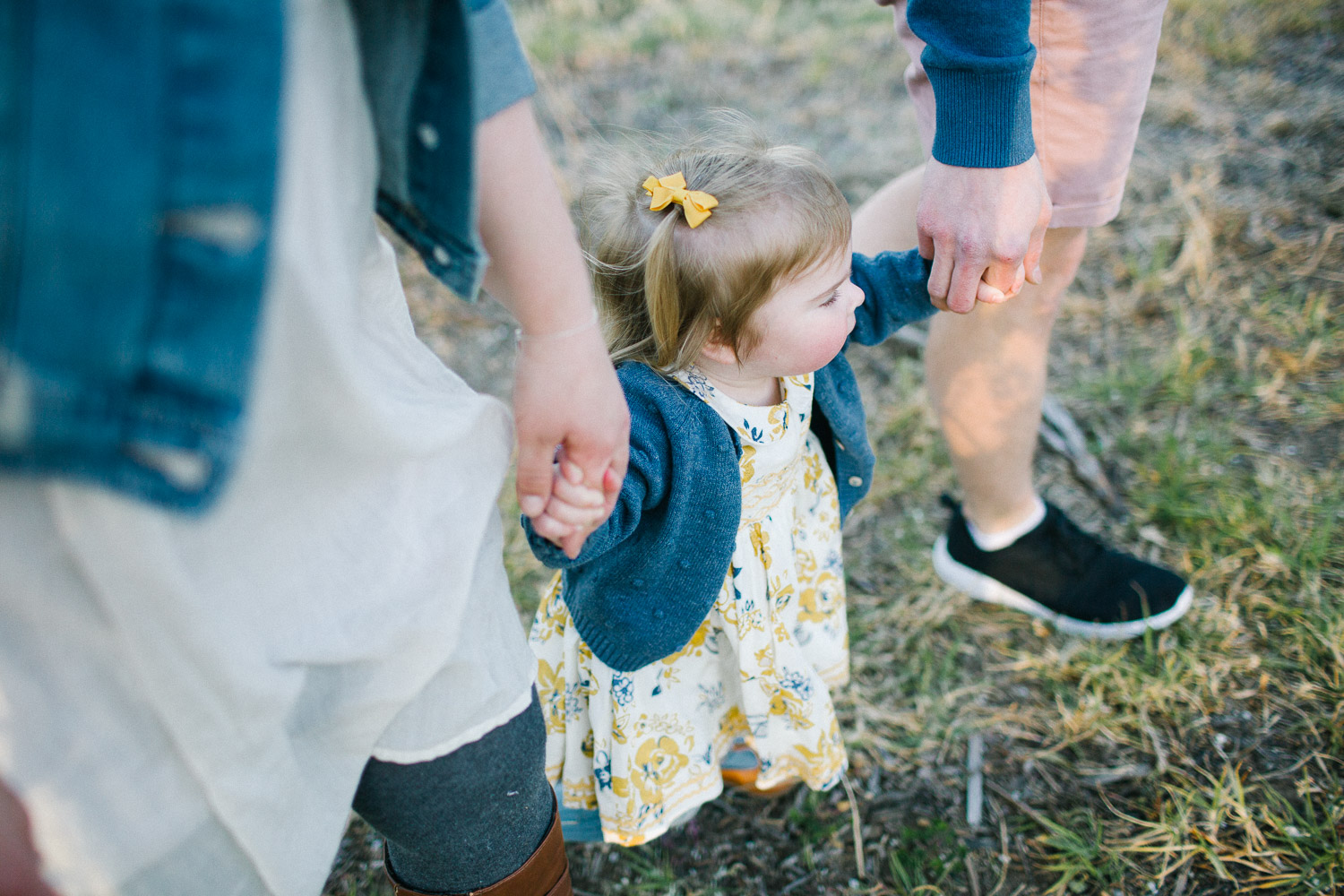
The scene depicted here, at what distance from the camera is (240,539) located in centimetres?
68

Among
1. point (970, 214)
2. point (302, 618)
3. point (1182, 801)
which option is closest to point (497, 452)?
point (302, 618)

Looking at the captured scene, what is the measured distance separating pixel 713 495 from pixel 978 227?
520 mm

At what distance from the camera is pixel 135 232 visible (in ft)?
1.77

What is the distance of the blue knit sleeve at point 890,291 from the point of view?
4.42 ft

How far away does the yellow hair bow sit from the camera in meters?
1.15

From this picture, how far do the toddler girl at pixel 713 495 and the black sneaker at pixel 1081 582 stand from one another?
25.7 inches

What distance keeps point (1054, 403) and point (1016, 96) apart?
151 centimetres

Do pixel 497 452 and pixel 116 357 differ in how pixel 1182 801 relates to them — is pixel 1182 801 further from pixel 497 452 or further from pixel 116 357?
pixel 116 357

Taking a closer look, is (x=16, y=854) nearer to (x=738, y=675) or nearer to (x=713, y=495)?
(x=713, y=495)

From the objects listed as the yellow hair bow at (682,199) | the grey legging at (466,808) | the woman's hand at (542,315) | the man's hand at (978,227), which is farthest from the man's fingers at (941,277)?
the grey legging at (466,808)

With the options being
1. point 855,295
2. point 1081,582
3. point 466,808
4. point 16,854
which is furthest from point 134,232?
point 1081,582

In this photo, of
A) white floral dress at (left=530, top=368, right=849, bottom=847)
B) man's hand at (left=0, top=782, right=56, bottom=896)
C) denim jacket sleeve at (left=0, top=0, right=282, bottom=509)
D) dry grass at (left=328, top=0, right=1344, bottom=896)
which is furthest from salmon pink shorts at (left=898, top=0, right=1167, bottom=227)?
man's hand at (left=0, top=782, right=56, bottom=896)

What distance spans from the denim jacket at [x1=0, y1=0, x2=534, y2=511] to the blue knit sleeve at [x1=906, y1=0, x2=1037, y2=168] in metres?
0.91

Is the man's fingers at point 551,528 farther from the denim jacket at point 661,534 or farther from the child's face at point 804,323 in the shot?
the child's face at point 804,323
